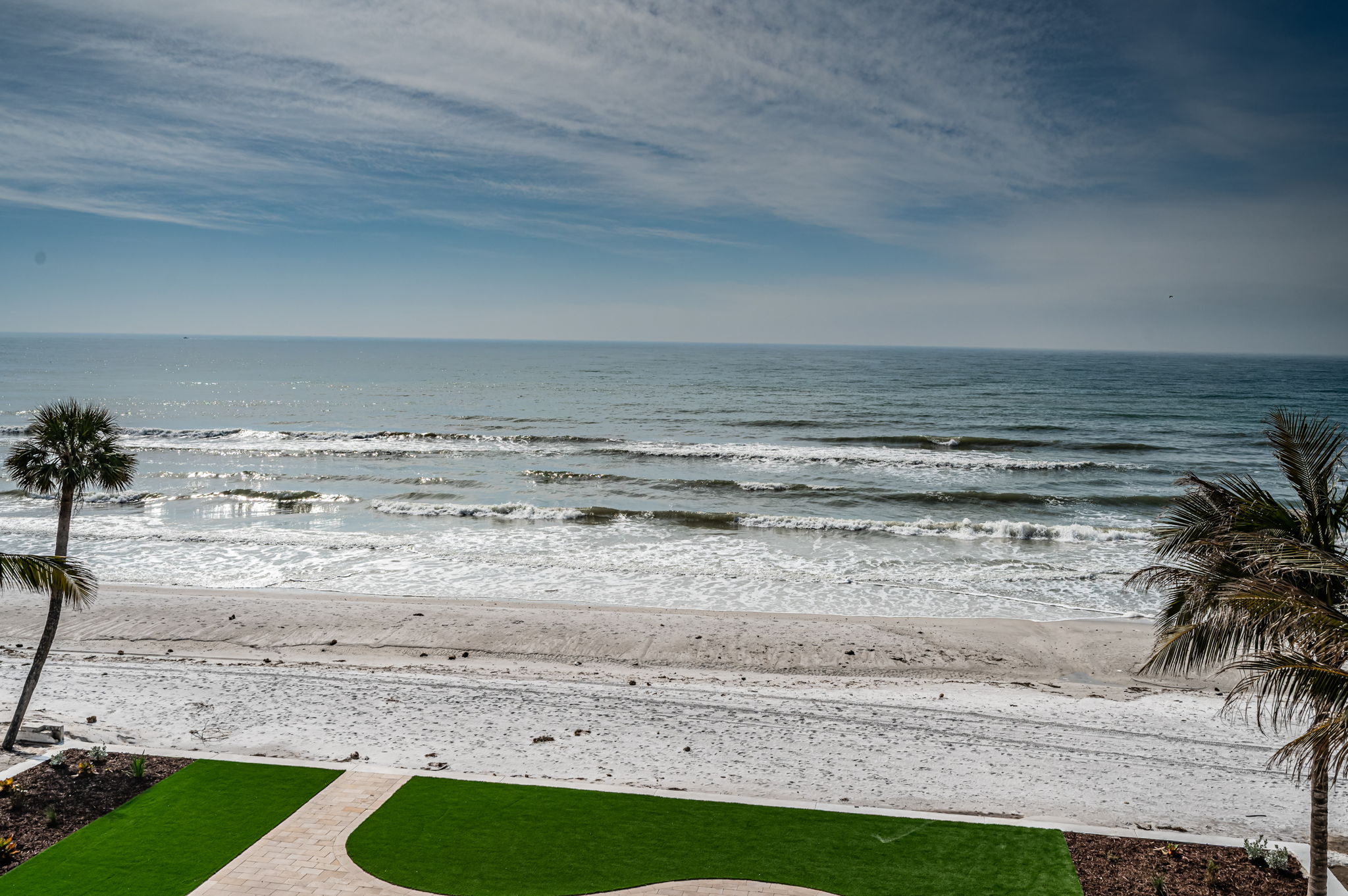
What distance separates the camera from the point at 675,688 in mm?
14570

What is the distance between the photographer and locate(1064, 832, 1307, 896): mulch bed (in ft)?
28.0

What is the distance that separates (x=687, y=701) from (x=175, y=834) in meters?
7.55

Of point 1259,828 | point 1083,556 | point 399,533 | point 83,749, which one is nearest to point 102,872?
point 83,749

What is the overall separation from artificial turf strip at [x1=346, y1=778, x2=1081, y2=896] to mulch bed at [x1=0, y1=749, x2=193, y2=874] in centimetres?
342

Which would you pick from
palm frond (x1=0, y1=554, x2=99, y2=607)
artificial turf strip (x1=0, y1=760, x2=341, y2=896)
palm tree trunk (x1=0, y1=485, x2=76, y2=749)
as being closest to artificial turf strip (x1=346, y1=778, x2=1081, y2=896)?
artificial turf strip (x1=0, y1=760, x2=341, y2=896)

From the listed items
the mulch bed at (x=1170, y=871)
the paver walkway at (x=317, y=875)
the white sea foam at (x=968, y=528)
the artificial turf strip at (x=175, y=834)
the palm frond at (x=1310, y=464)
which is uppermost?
the palm frond at (x=1310, y=464)

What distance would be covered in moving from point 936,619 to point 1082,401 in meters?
58.3

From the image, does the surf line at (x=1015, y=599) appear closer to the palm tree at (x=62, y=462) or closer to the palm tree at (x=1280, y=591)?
the palm tree at (x=1280, y=591)

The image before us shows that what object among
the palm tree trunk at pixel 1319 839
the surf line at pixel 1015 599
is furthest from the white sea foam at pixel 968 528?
the palm tree trunk at pixel 1319 839

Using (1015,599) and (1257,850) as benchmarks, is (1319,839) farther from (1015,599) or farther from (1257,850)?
(1015,599)

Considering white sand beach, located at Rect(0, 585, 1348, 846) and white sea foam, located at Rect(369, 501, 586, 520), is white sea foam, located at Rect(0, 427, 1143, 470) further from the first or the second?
white sand beach, located at Rect(0, 585, 1348, 846)

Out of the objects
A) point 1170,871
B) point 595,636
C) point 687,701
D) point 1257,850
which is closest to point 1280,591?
point 1170,871

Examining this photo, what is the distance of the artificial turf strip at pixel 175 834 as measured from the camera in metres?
8.61

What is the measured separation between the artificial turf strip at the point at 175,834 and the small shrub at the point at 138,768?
349 millimetres
